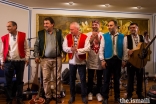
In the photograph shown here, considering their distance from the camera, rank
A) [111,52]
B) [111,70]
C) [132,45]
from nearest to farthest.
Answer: [111,52]
[111,70]
[132,45]

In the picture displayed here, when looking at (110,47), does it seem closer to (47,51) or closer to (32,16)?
(47,51)

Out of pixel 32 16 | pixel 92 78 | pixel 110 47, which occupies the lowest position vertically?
pixel 92 78

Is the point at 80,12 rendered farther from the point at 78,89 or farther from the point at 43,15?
the point at 78,89

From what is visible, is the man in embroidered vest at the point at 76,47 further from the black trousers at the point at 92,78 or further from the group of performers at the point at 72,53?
the black trousers at the point at 92,78

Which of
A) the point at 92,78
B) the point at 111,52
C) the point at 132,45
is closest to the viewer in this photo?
the point at 111,52

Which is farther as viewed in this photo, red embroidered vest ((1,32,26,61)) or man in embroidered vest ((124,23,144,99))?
man in embroidered vest ((124,23,144,99))

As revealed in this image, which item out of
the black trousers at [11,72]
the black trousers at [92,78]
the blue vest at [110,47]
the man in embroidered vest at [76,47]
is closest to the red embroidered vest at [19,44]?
the black trousers at [11,72]

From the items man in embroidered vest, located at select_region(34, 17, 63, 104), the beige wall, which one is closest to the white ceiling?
the beige wall

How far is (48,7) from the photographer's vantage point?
5.80 m

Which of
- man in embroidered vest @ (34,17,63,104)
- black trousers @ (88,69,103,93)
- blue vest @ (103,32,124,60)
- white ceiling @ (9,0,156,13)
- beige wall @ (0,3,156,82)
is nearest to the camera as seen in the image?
blue vest @ (103,32,124,60)

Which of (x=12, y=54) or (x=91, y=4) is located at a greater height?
(x=91, y=4)

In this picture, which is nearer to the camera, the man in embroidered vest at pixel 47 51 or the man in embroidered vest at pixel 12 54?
the man in embroidered vest at pixel 12 54

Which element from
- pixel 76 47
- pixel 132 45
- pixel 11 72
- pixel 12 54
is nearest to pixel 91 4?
pixel 132 45

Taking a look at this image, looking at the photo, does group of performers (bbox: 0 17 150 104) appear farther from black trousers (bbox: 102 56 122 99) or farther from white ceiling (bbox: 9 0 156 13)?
white ceiling (bbox: 9 0 156 13)
